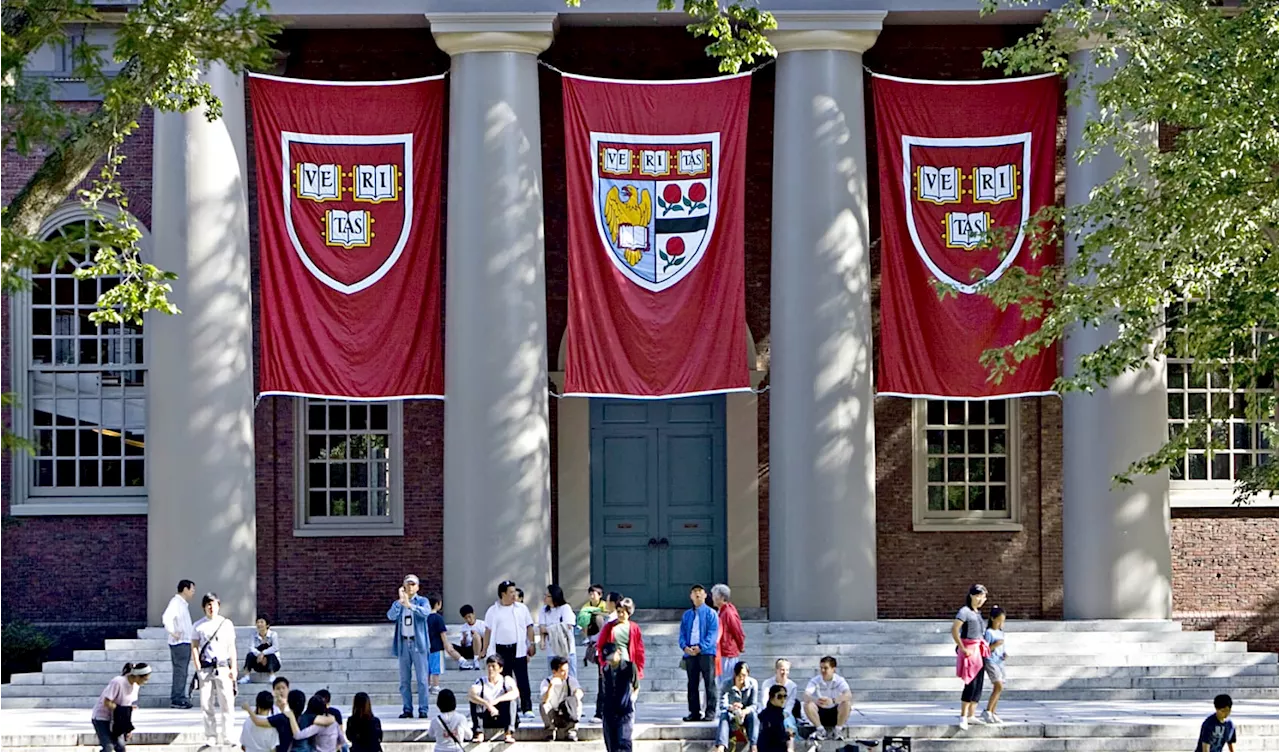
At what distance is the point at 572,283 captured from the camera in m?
27.2

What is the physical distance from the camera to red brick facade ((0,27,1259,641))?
30.2 m

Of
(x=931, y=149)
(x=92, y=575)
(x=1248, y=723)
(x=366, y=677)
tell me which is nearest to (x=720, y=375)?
(x=931, y=149)

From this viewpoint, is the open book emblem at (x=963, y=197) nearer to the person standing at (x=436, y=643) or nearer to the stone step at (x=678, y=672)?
the stone step at (x=678, y=672)

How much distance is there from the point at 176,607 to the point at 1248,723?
12.5 metres

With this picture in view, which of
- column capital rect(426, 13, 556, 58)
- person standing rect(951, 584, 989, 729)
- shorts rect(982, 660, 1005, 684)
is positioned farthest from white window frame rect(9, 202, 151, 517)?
shorts rect(982, 660, 1005, 684)

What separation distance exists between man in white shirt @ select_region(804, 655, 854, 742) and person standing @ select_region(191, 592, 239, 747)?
619 cm

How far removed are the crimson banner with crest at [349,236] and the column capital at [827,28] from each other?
4663 mm

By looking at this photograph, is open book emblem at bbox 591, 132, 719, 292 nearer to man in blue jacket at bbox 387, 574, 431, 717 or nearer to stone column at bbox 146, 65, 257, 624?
stone column at bbox 146, 65, 257, 624

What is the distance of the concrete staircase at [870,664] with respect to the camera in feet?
86.3

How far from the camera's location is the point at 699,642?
917 inches

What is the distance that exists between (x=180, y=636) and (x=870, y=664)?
8610 millimetres

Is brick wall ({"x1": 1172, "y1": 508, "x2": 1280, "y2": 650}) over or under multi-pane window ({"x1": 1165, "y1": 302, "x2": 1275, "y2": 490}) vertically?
under

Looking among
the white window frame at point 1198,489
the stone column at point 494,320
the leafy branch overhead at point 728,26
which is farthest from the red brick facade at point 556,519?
the leafy branch overhead at point 728,26

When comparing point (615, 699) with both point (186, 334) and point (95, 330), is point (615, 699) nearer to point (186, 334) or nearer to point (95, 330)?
point (186, 334)
